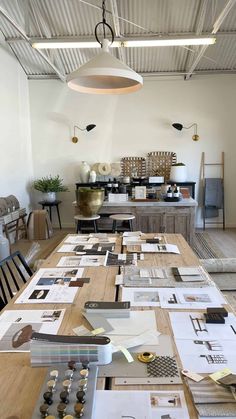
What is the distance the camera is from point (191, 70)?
627cm

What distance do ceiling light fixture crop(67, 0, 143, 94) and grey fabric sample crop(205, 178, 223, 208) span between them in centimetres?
490

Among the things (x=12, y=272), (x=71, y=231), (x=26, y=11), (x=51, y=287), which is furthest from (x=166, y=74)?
(x=51, y=287)

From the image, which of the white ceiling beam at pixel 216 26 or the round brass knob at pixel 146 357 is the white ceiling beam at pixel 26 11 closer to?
the white ceiling beam at pixel 216 26

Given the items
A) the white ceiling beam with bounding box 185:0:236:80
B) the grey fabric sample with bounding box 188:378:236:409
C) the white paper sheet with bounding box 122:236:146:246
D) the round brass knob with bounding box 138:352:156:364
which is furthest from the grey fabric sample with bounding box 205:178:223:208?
the grey fabric sample with bounding box 188:378:236:409

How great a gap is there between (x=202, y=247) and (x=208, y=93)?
329cm

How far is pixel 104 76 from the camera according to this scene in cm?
220

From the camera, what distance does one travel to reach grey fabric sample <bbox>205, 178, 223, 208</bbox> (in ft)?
22.6

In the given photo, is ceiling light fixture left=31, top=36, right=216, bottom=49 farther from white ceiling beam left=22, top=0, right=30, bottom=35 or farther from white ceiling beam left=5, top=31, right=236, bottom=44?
white ceiling beam left=22, top=0, right=30, bottom=35

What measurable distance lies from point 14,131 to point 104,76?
4.51 m

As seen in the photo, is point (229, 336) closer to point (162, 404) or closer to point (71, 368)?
point (162, 404)

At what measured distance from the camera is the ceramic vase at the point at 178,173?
6477 mm

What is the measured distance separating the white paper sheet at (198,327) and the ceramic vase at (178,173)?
5.16 m

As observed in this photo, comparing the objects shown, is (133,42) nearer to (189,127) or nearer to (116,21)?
(116,21)

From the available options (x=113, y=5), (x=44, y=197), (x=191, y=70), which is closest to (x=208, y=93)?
(x=191, y=70)
